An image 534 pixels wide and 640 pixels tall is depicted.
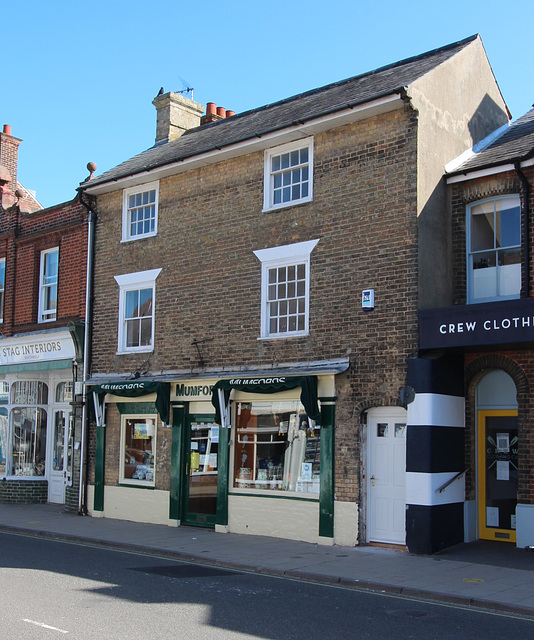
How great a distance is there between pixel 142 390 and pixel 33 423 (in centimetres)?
629

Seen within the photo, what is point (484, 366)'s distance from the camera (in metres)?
13.3

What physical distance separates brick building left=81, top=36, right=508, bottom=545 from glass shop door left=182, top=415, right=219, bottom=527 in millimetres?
40

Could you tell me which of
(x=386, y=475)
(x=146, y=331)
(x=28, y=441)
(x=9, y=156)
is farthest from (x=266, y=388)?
(x=9, y=156)

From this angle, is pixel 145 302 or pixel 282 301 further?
pixel 145 302

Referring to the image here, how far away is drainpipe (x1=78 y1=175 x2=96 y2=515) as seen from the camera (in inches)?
711

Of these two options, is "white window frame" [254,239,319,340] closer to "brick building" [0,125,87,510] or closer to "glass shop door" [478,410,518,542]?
"glass shop door" [478,410,518,542]

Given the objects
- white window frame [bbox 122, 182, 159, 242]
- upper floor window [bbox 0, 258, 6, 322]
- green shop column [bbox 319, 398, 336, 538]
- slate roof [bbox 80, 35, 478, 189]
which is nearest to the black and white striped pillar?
green shop column [bbox 319, 398, 336, 538]

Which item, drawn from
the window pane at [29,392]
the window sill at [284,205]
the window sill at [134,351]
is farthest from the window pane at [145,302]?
the window pane at [29,392]

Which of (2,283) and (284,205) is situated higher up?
(284,205)

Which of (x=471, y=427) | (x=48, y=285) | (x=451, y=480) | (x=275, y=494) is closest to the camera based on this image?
(x=451, y=480)

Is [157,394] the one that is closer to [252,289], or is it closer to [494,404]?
[252,289]

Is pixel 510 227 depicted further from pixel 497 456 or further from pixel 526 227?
pixel 497 456

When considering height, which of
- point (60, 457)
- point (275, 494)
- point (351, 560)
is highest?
point (60, 457)

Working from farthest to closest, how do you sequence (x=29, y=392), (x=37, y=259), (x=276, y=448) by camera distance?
(x=29, y=392) < (x=37, y=259) < (x=276, y=448)
